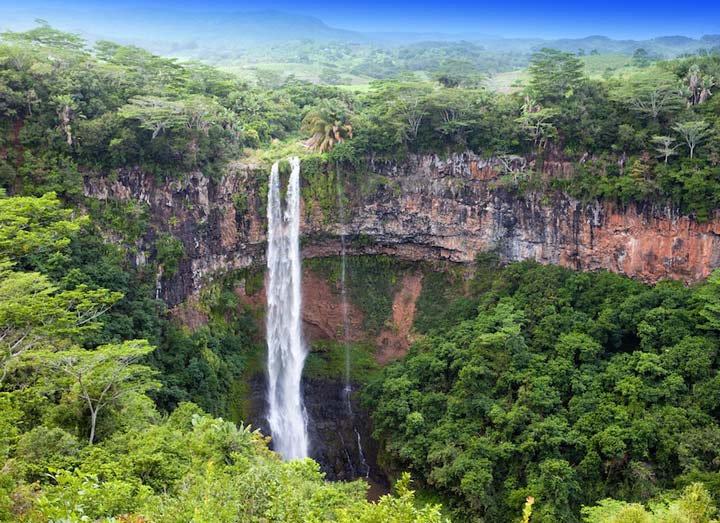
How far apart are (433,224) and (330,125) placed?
6.95 meters

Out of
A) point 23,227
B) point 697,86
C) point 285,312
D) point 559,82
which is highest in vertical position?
point 559,82

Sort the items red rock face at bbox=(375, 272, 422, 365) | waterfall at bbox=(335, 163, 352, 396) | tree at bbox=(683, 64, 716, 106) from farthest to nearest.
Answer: red rock face at bbox=(375, 272, 422, 365) → waterfall at bbox=(335, 163, 352, 396) → tree at bbox=(683, 64, 716, 106)

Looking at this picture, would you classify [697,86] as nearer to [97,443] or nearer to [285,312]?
[285,312]

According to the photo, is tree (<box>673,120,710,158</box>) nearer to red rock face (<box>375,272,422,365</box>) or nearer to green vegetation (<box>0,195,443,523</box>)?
red rock face (<box>375,272,422,365</box>)

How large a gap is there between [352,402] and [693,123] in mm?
18966

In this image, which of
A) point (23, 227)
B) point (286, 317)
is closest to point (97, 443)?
point (23, 227)

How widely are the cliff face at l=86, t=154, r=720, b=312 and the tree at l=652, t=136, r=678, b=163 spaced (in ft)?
7.42

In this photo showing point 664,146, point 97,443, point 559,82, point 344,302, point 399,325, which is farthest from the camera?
point 344,302

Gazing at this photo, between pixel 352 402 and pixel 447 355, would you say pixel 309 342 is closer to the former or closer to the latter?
pixel 352 402

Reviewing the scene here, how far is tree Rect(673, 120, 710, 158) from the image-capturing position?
944 inches

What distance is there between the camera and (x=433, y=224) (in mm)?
31125

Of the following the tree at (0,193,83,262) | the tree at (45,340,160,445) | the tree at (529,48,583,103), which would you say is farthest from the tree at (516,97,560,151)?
the tree at (0,193,83,262)

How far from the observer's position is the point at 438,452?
888 inches

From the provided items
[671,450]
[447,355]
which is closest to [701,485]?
[671,450]
